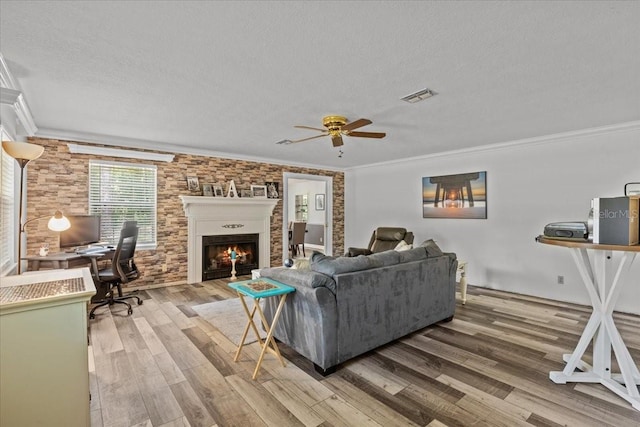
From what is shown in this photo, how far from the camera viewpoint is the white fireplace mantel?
551 centimetres

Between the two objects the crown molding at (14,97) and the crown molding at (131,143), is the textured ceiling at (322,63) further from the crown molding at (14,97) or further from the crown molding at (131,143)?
the crown molding at (131,143)

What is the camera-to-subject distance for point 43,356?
1468 millimetres

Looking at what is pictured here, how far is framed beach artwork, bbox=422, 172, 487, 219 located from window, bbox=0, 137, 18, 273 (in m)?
6.00

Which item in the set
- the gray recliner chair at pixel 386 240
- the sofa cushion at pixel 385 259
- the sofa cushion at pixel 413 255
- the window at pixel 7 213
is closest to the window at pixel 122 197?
the window at pixel 7 213

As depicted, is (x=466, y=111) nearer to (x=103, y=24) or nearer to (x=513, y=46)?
(x=513, y=46)

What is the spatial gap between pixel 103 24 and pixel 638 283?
5945 millimetres

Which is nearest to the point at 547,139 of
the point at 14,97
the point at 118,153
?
the point at 14,97

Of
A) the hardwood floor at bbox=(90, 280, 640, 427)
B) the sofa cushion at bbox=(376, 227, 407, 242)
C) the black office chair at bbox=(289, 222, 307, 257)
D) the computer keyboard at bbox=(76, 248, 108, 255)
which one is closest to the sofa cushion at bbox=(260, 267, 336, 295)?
the hardwood floor at bbox=(90, 280, 640, 427)

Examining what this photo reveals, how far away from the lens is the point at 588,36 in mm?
1950

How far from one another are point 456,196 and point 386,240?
149cm

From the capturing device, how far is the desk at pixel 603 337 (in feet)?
7.05

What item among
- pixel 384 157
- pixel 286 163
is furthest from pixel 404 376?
pixel 286 163

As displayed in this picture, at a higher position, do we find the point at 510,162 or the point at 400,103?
the point at 400,103

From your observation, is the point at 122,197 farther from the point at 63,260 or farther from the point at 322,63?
the point at 322,63
